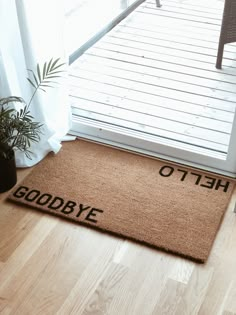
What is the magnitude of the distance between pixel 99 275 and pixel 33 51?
953mm

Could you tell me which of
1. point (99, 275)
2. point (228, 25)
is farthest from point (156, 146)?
point (99, 275)

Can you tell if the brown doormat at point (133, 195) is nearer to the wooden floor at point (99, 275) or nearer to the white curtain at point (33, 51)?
the wooden floor at point (99, 275)

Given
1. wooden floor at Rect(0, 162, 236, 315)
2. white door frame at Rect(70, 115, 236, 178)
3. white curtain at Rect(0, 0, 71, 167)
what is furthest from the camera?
white door frame at Rect(70, 115, 236, 178)

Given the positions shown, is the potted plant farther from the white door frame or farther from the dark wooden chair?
the dark wooden chair

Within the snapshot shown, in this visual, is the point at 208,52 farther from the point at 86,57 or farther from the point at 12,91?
the point at 12,91

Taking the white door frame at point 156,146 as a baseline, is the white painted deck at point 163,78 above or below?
above

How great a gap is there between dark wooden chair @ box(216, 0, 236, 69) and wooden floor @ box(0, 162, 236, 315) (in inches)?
29.3

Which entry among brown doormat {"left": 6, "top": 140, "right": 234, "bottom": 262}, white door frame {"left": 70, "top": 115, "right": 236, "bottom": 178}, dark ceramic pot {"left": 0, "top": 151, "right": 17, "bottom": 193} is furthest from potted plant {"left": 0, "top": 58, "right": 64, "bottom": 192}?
white door frame {"left": 70, "top": 115, "right": 236, "bottom": 178}

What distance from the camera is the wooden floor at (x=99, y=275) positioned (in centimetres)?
164

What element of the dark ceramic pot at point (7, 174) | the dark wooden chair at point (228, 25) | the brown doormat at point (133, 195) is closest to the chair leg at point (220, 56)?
the dark wooden chair at point (228, 25)

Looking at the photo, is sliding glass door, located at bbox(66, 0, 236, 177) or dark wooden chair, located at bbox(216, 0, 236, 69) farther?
sliding glass door, located at bbox(66, 0, 236, 177)

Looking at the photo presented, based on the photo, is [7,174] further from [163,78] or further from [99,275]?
[163,78]

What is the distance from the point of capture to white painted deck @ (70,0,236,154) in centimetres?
225

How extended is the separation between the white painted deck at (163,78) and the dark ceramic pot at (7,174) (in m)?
0.53
